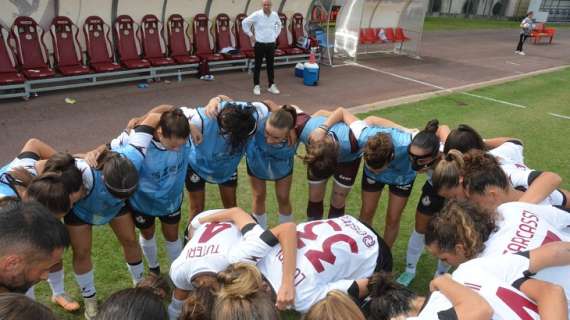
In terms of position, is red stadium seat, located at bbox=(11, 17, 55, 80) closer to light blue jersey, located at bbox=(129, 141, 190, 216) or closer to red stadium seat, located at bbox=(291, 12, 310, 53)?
light blue jersey, located at bbox=(129, 141, 190, 216)

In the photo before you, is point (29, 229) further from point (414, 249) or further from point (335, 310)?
point (414, 249)

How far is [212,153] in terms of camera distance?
3.73 meters

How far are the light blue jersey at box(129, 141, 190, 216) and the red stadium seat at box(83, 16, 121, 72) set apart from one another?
6732 millimetres

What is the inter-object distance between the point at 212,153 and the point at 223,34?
814 cm

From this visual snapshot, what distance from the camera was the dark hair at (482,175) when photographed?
2740 mm

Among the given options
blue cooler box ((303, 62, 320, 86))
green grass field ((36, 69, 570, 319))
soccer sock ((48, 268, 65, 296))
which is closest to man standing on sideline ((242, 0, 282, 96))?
blue cooler box ((303, 62, 320, 86))

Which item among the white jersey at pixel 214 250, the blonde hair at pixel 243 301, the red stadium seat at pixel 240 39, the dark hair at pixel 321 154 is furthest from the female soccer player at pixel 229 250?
the red stadium seat at pixel 240 39

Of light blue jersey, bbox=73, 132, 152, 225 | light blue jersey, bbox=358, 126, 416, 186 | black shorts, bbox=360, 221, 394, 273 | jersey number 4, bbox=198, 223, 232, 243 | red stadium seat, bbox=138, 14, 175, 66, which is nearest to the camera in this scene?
jersey number 4, bbox=198, 223, 232, 243

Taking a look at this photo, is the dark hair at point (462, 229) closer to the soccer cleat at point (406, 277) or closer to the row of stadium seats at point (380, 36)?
the soccer cleat at point (406, 277)

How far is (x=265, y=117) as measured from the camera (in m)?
3.71

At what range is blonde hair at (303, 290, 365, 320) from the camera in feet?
5.60

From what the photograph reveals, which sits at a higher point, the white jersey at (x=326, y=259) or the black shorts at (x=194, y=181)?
the white jersey at (x=326, y=259)

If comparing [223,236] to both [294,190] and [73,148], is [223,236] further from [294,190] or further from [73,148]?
[73,148]

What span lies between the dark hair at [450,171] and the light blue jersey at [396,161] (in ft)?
1.73
